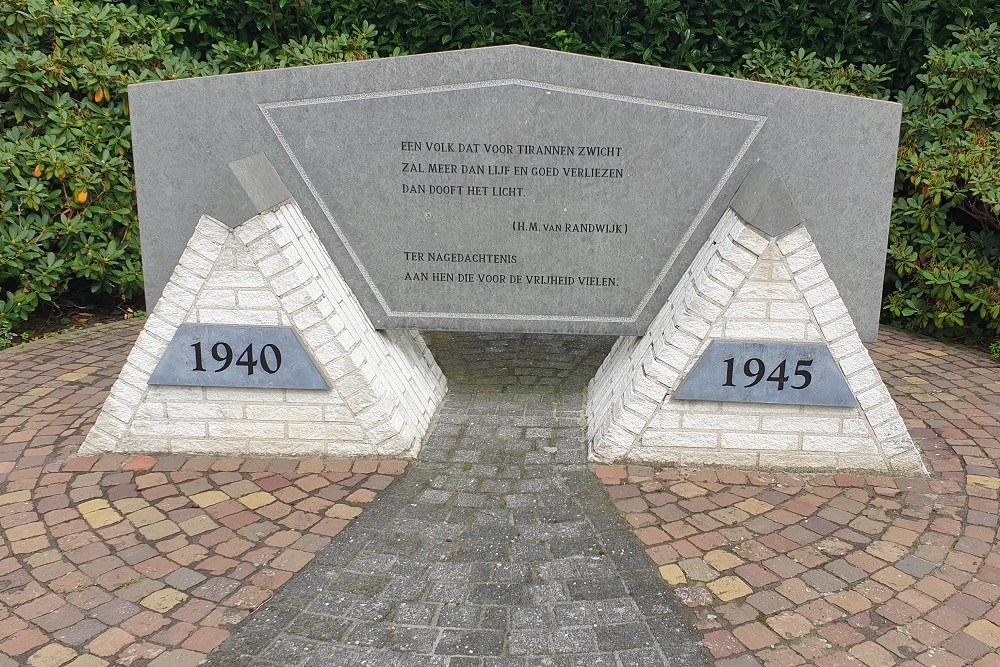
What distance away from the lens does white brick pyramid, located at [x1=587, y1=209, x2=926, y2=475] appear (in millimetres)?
3762

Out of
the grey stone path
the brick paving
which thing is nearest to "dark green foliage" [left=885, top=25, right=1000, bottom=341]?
the brick paving

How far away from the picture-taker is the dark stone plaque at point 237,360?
13.0 ft

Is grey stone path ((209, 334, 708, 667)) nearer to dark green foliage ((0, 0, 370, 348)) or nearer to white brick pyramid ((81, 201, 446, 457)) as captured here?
white brick pyramid ((81, 201, 446, 457))

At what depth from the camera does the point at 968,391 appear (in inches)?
195

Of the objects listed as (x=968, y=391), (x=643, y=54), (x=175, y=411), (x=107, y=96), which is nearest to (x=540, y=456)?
(x=175, y=411)

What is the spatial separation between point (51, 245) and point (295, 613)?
15.6ft

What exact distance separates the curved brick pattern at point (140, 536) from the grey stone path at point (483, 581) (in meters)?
0.18

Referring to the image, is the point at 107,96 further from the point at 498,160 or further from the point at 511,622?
the point at 511,622

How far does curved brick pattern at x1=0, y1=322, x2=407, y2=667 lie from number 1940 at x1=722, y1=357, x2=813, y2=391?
1809 mm

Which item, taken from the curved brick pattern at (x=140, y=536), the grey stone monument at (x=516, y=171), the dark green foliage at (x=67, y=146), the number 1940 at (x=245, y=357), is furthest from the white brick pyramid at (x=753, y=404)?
the dark green foliage at (x=67, y=146)

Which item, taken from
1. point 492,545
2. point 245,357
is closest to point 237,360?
point 245,357

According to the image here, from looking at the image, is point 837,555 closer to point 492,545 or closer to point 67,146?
point 492,545

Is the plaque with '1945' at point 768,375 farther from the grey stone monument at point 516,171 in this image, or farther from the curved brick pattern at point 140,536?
the curved brick pattern at point 140,536

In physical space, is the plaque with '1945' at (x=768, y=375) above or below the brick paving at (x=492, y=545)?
above
